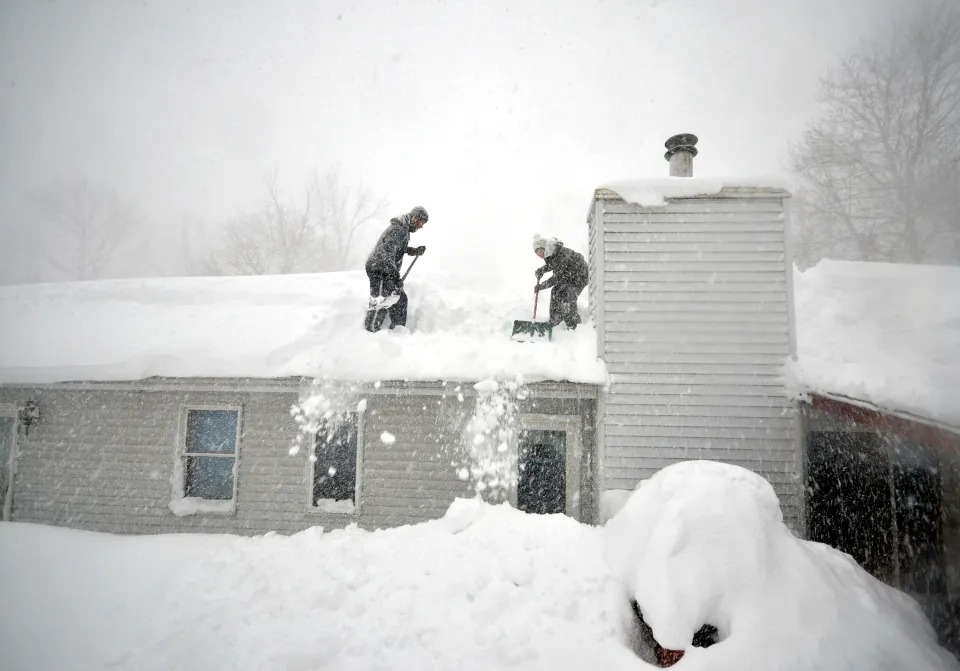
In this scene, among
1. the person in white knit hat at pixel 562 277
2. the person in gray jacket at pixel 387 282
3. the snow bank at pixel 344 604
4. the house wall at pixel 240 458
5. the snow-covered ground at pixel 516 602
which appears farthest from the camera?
the person in white knit hat at pixel 562 277

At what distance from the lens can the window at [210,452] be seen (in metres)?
7.23

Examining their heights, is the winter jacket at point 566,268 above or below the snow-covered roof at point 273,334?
above

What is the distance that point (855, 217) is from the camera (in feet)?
47.8

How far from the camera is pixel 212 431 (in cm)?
731

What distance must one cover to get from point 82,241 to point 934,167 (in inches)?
1319

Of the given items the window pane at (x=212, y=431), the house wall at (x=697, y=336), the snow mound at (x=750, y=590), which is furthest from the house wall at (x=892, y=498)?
the window pane at (x=212, y=431)

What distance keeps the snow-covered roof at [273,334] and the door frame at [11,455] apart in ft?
3.76

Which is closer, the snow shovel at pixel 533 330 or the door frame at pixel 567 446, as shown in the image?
the door frame at pixel 567 446

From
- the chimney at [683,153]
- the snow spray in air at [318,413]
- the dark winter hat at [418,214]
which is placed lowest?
the snow spray in air at [318,413]

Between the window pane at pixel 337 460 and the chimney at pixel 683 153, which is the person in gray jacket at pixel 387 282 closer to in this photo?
the window pane at pixel 337 460

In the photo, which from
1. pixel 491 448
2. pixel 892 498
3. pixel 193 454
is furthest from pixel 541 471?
pixel 193 454

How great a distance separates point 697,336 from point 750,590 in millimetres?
3819

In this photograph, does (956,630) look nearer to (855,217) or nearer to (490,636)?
(490,636)

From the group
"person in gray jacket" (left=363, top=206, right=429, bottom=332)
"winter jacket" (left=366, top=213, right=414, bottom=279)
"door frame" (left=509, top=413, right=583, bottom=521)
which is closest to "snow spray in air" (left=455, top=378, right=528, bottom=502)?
"door frame" (left=509, top=413, right=583, bottom=521)
